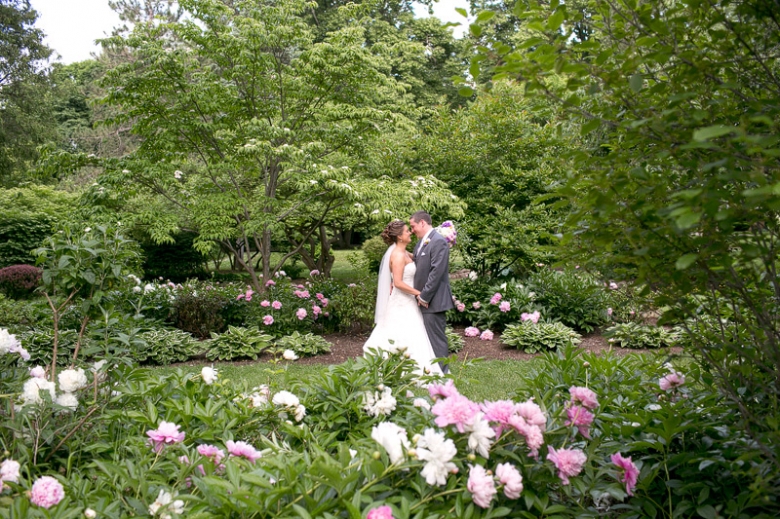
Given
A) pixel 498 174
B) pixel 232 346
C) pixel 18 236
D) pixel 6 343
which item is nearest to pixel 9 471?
pixel 6 343

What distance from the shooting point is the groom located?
5.71 meters

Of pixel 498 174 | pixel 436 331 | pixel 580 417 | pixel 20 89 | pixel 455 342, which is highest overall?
pixel 20 89

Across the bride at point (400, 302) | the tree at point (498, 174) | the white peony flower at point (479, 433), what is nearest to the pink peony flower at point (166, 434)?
the white peony flower at point (479, 433)

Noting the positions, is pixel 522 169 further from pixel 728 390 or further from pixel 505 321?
pixel 728 390

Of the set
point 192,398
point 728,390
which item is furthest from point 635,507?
point 192,398

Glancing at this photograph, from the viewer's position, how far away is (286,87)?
877 cm

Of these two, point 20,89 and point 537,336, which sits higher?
point 20,89

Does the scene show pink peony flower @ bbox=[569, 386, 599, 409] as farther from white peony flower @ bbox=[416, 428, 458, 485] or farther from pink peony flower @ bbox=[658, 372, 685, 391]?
pink peony flower @ bbox=[658, 372, 685, 391]

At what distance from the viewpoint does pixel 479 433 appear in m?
1.61

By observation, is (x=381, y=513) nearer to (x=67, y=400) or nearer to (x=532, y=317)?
(x=67, y=400)

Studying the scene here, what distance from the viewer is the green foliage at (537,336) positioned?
784 centimetres

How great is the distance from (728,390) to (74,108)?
40.2 m

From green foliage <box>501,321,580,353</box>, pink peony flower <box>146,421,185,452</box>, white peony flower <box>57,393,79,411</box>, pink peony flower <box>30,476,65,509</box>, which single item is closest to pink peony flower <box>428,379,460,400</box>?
pink peony flower <box>146,421,185,452</box>

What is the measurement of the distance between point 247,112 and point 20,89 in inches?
692
